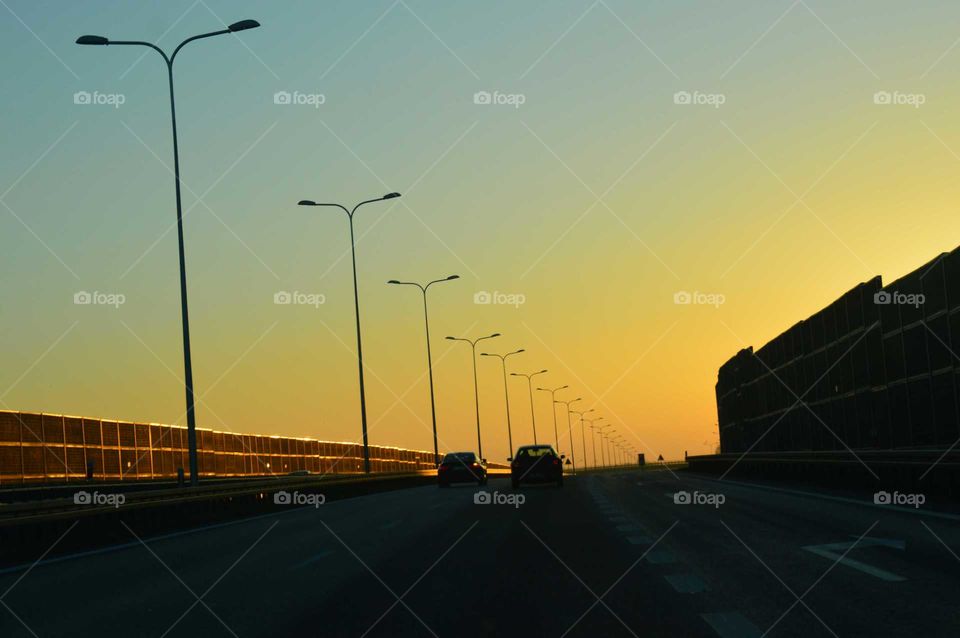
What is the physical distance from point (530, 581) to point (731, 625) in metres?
3.84

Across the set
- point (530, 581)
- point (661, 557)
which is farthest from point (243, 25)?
point (530, 581)

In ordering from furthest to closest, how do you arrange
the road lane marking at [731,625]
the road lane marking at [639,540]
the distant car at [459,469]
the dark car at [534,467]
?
the distant car at [459,469] < the dark car at [534,467] < the road lane marking at [639,540] < the road lane marking at [731,625]

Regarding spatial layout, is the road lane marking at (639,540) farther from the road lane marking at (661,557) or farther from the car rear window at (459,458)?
the car rear window at (459,458)

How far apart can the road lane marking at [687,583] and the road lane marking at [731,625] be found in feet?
4.74

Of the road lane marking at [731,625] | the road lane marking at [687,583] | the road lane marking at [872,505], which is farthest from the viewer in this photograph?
the road lane marking at [872,505]

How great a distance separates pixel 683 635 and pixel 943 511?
1278 cm

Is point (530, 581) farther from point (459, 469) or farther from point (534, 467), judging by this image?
point (459, 469)

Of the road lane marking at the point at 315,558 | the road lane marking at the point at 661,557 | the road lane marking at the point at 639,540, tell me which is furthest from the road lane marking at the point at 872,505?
the road lane marking at the point at 315,558

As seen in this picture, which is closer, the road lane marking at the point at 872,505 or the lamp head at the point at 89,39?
the road lane marking at the point at 872,505

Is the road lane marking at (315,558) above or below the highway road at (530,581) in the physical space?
above

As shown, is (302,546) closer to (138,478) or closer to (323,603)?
(323,603)

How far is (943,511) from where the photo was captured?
20188 mm

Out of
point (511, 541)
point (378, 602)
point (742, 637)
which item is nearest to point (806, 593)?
point (742, 637)

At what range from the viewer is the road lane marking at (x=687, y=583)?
1142cm
